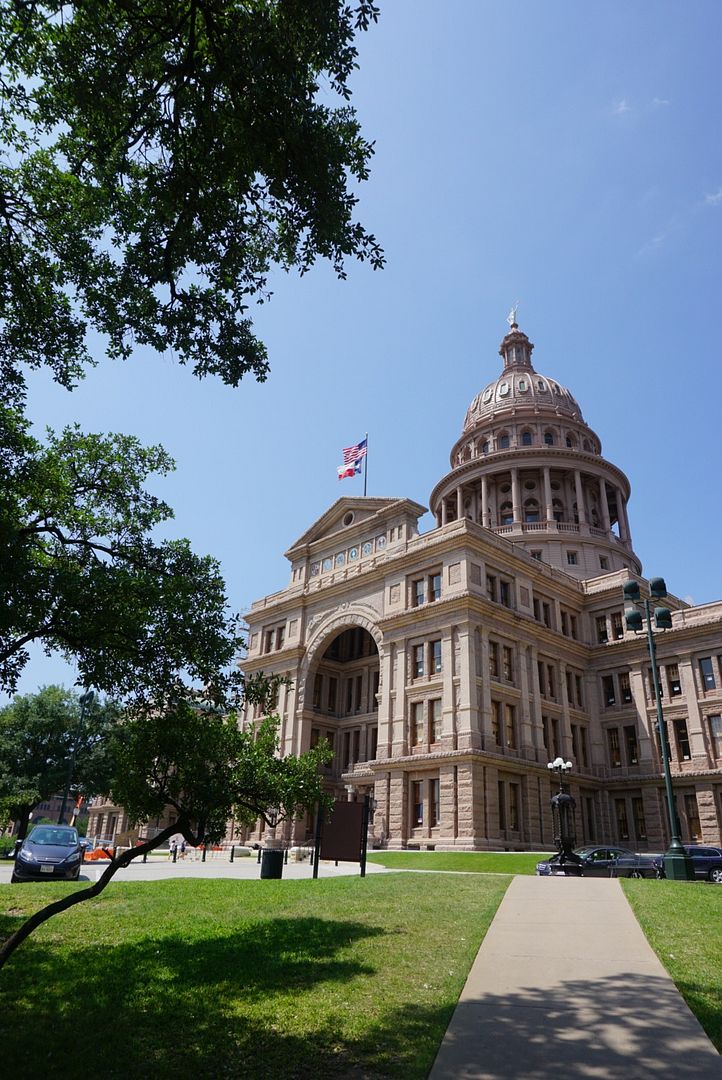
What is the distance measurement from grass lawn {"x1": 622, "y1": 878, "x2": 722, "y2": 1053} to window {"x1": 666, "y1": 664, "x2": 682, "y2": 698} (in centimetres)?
3127

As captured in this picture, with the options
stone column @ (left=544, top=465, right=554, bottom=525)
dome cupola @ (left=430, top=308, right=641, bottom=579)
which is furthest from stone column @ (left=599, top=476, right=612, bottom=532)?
stone column @ (left=544, top=465, right=554, bottom=525)

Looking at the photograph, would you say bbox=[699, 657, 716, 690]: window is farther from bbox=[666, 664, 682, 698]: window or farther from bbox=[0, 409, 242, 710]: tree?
bbox=[0, 409, 242, 710]: tree

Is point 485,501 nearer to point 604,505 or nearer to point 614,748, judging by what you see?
point 604,505

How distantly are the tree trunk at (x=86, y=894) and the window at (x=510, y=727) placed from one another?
35.9 m

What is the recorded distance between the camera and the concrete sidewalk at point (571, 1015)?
593cm

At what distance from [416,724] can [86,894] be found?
120 ft

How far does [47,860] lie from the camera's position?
20641 mm

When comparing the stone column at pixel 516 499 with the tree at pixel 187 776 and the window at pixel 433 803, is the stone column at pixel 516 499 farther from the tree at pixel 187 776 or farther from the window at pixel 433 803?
the tree at pixel 187 776

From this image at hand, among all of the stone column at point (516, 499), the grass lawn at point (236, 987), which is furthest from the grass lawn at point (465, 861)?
the stone column at point (516, 499)

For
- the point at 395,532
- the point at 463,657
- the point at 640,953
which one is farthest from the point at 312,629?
the point at 640,953

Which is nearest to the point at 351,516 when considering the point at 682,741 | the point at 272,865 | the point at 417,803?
the point at 417,803

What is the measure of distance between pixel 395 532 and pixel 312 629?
1070 centimetres

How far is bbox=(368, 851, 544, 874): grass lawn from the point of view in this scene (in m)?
29.1

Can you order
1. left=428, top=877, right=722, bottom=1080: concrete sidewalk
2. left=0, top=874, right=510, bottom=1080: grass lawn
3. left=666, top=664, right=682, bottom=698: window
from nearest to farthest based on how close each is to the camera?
1. left=428, top=877, right=722, bottom=1080: concrete sidewalk
2. left=0, top=874, right=510, bottom=1080: grass lawn
3. left=666, top=664, right=682, bottom=698: window
